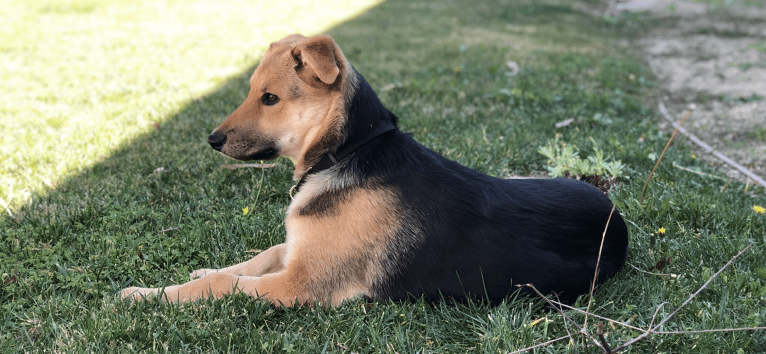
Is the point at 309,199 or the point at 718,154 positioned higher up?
the point at 309,199

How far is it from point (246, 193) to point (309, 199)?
1667 millimetres

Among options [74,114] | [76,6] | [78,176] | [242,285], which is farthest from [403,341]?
[76,6]

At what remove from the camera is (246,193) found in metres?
4.42

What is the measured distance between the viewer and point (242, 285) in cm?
295

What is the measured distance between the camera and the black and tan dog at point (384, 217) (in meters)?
2.76

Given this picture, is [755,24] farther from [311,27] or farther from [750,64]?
[311,27]

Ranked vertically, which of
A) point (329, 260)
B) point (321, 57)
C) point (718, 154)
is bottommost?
point (718, 154)

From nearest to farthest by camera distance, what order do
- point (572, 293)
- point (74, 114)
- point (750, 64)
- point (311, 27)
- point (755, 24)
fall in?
point (572, 293), point (74, 114), point (750, 64), point (311, 27), point (755, 24)

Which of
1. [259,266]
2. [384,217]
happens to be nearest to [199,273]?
[259,266]

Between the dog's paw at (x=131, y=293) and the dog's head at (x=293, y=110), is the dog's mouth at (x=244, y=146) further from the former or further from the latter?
the dog's paw at (x=131, y=293)

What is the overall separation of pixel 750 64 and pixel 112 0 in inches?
621

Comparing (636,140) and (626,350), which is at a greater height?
(626,350)

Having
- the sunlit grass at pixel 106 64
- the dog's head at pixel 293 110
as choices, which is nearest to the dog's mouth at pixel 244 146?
the dog's head at pixel 293 110

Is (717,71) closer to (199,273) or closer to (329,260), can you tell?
(329,260)
